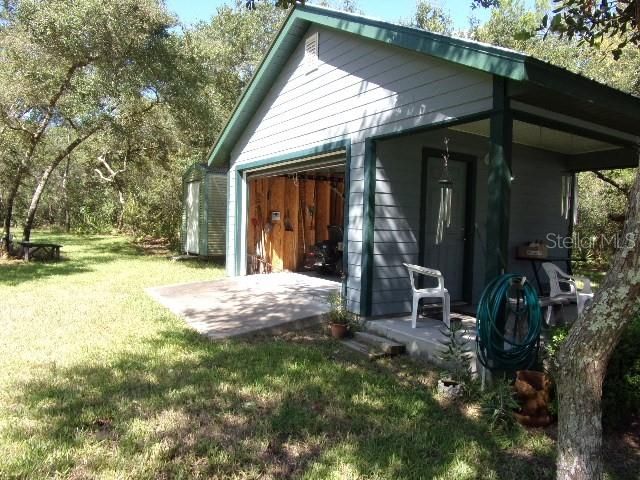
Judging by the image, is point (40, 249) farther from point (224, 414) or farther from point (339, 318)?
point (224, 414)

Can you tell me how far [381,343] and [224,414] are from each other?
212cm

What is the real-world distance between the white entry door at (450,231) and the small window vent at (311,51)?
2.26 meters

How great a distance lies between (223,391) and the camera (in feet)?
11.9

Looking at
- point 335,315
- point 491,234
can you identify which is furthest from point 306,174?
point 491,234

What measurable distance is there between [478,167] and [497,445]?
14.8ft

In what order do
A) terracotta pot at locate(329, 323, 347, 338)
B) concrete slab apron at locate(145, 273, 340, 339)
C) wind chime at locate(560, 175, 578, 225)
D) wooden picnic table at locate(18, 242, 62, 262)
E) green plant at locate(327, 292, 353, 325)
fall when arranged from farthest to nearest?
wooden picnic table at locate(18, 242, 62, 262), wind chime at locate(560, 175, 578, 225), concrete slab apron at locate(145, 273, 340, 339), green plant at locate(327, 292, 353, 325), terracotta pot at locate(329, 323, 347, 338)

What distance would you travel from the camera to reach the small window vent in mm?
6566

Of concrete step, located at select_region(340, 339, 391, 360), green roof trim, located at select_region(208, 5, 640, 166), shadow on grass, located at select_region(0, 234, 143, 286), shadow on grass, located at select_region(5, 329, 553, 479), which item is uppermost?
green roof trim, located at select_region(208, 5, 640, 166)

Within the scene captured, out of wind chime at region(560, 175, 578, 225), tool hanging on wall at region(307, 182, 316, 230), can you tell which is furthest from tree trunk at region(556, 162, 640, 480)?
tool hanging on wall at region(307, 182, 316, 230)

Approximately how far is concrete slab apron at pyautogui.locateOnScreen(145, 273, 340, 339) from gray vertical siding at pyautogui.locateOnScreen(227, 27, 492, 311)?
93 cm

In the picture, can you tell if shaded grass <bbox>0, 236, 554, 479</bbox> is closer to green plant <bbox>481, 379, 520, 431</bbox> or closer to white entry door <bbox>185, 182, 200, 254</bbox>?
green plant <bbox>481, 379, 520, 431</bbox>

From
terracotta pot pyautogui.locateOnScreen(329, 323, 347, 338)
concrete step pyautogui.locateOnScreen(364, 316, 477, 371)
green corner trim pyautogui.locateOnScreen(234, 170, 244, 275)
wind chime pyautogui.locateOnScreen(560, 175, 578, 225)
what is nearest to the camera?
concrete step pyautogui.locateOnScreen(364, 316, 477, 371)

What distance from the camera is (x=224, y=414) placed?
127 inches

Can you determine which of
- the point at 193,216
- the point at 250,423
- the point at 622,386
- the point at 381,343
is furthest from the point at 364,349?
the point at 193,216
